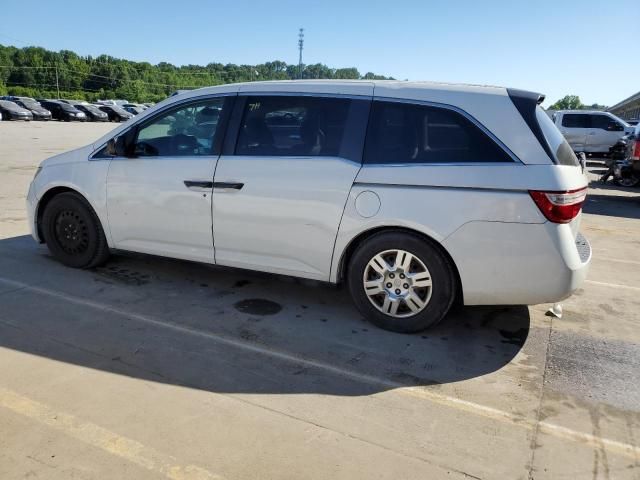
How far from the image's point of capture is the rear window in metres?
3.52

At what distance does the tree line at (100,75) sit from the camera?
100 m

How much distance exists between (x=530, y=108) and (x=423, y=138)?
0.75 meters

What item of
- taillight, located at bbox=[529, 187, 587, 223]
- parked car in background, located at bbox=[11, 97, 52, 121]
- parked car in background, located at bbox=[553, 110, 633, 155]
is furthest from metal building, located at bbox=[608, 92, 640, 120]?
taillight, located at bbox=[529, 187, 587, 223]

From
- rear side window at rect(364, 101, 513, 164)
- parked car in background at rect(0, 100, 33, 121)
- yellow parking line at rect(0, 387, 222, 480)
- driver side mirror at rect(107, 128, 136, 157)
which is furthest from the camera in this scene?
parked car in background at rect(0, 100, 33, 121)

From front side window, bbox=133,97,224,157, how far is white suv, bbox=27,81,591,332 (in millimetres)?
12

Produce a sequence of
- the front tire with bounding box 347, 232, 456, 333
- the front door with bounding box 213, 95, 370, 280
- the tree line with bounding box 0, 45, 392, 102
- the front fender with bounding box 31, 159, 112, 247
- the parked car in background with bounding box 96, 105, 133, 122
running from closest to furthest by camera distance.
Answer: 1. the front tire with bounding box 347, 232, 456, 333
2. the front door with bounding box 213, 95, 370, 280
3. the front fender with bounding box 31, 159, 112, 247
4. the parked car in background with bounding box 96, 105, 133, 122
5. the tree line with bounding box 0, 45, 392, 102

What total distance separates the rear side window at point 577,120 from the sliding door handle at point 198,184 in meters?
19.3

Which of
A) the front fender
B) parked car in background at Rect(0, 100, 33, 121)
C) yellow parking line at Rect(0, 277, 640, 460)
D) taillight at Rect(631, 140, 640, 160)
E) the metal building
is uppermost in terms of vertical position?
the metal building

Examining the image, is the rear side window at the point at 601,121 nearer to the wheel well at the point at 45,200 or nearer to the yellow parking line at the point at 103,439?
the wheel well at the point at 45,200

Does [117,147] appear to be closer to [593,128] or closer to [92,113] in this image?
[593,128]

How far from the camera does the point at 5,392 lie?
2967mm

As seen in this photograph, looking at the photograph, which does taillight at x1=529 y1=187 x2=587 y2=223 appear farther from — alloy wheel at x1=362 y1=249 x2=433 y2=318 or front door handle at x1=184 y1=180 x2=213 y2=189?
front door handle at x1=184 y1=180 x2=213 y2=189

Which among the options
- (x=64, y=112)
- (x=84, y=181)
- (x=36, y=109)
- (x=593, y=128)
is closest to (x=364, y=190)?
(x=84, y=181)

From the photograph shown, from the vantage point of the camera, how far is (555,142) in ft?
11.9
